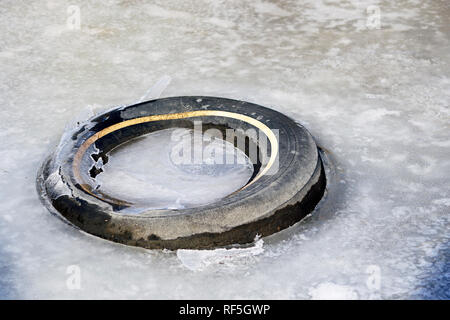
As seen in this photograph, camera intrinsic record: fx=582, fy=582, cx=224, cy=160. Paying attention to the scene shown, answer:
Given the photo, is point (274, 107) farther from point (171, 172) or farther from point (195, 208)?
point (195, 208)

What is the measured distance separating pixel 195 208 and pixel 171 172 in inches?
19.8

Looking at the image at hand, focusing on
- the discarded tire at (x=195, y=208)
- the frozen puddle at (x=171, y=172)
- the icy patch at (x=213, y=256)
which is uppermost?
the discarded tire at (x=195, y=208)

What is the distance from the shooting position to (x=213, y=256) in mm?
2145

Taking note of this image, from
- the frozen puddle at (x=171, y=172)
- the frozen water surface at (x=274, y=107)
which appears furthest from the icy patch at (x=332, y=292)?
the frozen puddle at (x=171, y=172)

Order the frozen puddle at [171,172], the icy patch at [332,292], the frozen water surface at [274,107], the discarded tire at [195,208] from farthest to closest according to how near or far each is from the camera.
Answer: the frozen puddle at [171,172]
the discarded tire at [195,208]
the frozen water surface at [274,107]
the icy patch at [332,292]

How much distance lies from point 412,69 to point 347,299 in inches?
81.0

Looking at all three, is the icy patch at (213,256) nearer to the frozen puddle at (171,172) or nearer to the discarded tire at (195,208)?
the discarded tire at (195,208)

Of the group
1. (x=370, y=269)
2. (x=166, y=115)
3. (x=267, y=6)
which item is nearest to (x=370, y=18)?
(x=267, y=6)

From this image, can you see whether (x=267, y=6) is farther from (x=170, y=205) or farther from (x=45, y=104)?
(x=170, y=205)

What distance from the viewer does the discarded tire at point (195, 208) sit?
85.3 inches

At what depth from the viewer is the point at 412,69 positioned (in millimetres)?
3564

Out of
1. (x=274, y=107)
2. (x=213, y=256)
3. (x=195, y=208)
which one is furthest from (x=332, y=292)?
(x=274, y=107)

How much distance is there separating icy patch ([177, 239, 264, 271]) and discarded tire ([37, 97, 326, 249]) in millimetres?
32

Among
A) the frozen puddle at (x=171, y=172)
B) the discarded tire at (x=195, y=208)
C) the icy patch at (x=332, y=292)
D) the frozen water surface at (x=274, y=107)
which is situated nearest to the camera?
the icy patch at (x=332, y=292)
